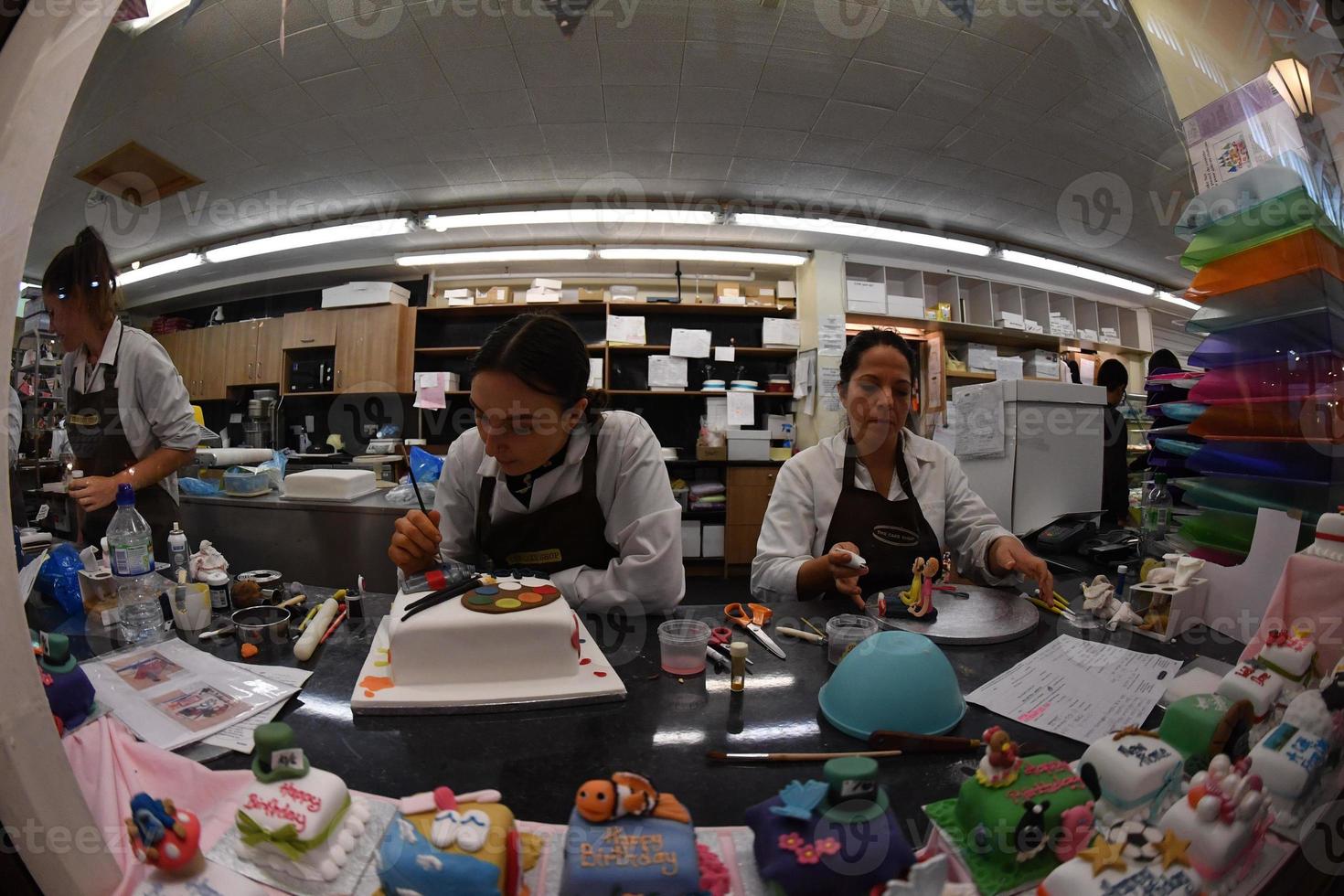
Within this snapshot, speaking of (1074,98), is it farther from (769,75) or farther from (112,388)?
(112,388)

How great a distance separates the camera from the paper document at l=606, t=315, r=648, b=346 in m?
1.00

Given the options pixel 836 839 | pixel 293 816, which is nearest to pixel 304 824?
pixel 293 816

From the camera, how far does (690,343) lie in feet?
3.77

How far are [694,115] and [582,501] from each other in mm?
771

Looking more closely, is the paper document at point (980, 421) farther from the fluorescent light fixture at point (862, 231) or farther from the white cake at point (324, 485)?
the white cake at point (324, 485)

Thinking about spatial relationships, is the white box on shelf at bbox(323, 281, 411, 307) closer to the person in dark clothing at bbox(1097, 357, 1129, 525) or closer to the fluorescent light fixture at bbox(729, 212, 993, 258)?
the fluorescent light fixture at bbox(729, 212, 993, 258)

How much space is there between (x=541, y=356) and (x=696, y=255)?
14.8 inches

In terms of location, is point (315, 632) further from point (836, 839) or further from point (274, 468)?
point (836, 839)

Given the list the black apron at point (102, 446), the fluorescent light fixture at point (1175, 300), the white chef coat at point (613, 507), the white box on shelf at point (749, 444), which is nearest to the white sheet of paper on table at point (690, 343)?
the white chef coat at point (613, 507)

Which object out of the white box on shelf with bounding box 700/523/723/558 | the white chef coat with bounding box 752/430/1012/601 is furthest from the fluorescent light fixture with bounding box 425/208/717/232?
the white box on shelf with bounding box 700/523/723/558

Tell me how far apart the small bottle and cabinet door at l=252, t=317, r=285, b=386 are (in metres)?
0.70

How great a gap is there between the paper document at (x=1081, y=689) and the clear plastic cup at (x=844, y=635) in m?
0.16

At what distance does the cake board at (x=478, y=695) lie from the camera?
0.59 m

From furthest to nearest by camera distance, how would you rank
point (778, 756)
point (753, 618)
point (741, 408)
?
point (741, 408) < point (753, 618) < point (778, 756)
